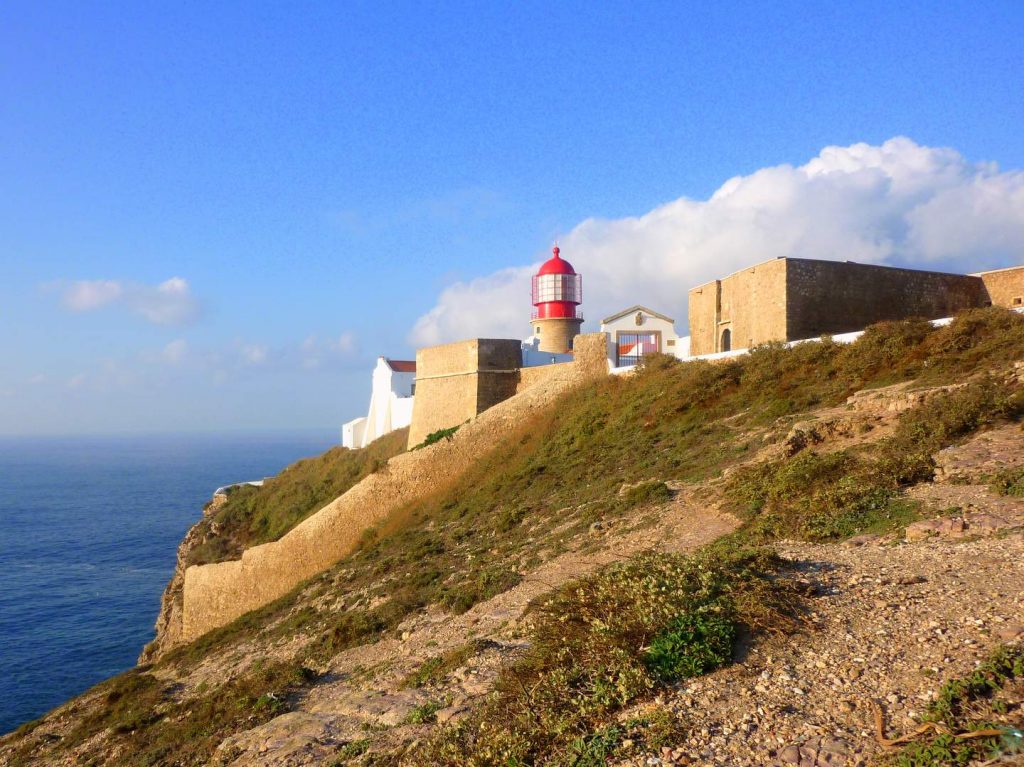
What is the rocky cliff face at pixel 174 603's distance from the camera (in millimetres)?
20594

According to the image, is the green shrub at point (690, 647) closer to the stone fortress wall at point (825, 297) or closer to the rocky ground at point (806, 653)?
the rocky ground at point (806, 653)

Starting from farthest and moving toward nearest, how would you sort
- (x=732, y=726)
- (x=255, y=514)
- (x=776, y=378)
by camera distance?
(x=255, y=514), (x=776, y=378), (x=732, y=726)

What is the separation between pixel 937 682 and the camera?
173 inches

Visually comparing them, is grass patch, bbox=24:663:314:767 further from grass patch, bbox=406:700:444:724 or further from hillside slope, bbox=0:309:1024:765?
grass patch, bbox=406:700:444:724

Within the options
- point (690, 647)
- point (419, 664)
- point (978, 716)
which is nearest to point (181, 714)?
point (419, 664)

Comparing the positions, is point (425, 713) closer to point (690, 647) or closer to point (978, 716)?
point (690, 647)

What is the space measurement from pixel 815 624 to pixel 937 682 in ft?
3.29

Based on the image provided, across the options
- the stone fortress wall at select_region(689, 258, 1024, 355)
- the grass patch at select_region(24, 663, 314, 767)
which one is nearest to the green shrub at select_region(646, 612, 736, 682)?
the grass patch at select_region(24, 663, 314, 767)

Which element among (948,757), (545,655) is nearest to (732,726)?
(948,757)

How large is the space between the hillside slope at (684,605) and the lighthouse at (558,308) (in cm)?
1768

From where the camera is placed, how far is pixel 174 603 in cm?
2312

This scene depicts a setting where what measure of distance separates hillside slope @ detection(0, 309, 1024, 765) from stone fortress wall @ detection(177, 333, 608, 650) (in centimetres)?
181

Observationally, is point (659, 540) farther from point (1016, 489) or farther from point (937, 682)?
point (937, 682)

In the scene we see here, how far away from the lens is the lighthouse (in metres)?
34.0
